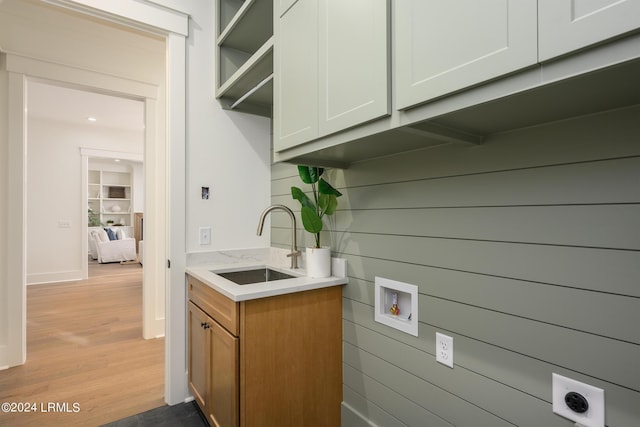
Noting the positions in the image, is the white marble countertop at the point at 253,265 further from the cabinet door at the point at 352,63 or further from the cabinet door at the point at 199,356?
the cabinet door at the point at 352,63

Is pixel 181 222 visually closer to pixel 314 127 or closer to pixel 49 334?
pixel 314 127

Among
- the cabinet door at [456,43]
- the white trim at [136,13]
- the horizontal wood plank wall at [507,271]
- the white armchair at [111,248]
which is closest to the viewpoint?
the cabinet door at [456,43]

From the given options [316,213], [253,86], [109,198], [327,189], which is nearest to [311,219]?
[316,213]

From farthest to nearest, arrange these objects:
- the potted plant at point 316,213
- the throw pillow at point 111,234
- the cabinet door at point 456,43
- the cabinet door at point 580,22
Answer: the throw pillow at point 111,234 → the potted plant at point 316,213 → the cabinet door at point 456,43 → the cabinet door at point 580,22

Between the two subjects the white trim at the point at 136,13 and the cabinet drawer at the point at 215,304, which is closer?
the cabinet drawer at the point at 215,304

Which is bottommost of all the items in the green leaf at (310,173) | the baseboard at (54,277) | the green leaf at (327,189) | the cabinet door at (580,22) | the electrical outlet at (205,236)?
the baseboard at (54,277)

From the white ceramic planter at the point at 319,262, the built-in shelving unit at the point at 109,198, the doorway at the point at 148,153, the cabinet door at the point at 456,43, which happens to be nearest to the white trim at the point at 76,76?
the doorway at the point at 148,153

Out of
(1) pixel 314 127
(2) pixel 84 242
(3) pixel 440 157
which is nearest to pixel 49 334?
(2) pixel 84 242

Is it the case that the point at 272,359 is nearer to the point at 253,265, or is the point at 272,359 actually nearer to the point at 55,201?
the point at 253,265

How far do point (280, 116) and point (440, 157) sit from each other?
77cm

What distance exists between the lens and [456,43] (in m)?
0.80

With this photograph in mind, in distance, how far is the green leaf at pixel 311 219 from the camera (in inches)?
67.7

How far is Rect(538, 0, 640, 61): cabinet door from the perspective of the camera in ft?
1.79

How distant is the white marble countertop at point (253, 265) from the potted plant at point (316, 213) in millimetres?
63
